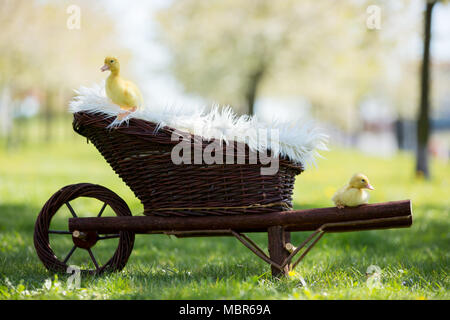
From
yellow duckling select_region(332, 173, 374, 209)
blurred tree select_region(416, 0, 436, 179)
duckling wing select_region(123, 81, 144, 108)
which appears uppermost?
blurred tree select_region(416, 0, 436, 179)

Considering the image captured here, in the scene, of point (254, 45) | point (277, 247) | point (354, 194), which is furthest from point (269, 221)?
point (254, 45)

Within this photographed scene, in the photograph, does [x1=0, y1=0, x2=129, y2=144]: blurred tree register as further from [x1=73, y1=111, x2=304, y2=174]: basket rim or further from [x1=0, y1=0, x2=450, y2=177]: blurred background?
[x1=73, y1=111, x2=304, y2=174]: basket rim

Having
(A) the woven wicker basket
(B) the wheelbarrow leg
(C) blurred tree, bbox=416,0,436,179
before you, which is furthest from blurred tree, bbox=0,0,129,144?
(B) the wheelbarrow leg

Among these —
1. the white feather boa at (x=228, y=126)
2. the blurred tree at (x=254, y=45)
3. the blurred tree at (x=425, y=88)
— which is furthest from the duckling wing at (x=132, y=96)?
the blurred tree at (x=254, y=45)

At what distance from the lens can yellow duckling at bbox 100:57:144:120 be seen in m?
2.99

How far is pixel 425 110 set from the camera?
32.2 ft

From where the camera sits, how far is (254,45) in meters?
16.7

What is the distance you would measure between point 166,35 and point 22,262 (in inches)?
579

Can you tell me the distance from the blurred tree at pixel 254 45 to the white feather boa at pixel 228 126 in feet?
40.6

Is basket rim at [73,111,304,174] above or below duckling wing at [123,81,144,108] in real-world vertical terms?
below

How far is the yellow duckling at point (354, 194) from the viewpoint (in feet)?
9.07

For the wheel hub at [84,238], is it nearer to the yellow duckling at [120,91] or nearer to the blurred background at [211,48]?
the yellow duckling at [120,91]

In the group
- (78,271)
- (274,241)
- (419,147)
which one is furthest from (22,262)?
(419,147)

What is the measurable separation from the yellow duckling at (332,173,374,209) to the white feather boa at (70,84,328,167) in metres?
0.30
